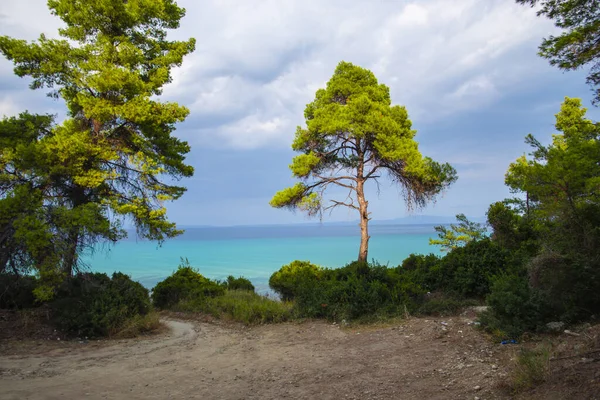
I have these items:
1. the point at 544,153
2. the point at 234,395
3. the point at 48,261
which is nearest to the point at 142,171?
the point at 48,261

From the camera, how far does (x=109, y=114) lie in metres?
11.8

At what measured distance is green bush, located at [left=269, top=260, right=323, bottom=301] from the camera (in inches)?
593

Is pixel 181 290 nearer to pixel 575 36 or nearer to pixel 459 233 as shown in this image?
pixel 575 36

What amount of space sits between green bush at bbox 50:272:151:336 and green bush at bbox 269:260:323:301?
20.3 feet

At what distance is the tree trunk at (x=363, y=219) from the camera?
55.6 ft

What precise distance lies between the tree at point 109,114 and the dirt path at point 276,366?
398 cm

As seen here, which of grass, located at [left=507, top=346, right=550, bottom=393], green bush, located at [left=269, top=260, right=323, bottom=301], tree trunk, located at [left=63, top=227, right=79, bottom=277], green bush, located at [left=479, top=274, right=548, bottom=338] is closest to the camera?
grass, located at [left=507, top=346, right=550, bottom=393]

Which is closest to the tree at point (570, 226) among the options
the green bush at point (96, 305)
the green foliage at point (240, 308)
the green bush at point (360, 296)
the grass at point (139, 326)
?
the green bush at point (360, 296)

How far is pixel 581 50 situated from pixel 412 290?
691 cm

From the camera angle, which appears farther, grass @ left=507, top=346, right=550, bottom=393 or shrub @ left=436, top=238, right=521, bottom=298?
shrub @ left=436, top=238, right=521, bottom=298

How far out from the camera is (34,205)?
8.63m

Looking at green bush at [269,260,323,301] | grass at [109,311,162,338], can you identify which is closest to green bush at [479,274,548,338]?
grass at [109,311,162,338]

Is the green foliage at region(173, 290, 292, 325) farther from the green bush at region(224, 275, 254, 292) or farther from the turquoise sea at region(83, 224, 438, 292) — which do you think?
the green bush at region(224, 275, 254, 292)

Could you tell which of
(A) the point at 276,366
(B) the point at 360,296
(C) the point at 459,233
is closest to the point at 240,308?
(B) the point at 360,296
